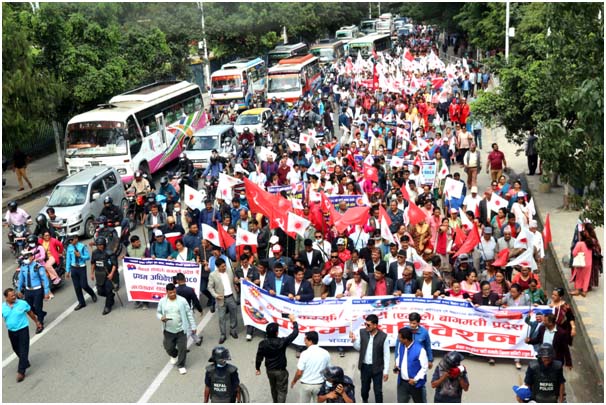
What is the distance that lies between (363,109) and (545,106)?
1275 centimetres

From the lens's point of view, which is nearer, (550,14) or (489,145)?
(550,14)

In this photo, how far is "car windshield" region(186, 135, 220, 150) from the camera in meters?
24.8

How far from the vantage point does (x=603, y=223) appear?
358 inches

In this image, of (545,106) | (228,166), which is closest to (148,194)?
(228,166)

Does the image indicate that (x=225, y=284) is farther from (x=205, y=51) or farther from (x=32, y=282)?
(x=205, y=51)

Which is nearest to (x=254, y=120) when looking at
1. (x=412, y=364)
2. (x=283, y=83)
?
(x=283, y=83)

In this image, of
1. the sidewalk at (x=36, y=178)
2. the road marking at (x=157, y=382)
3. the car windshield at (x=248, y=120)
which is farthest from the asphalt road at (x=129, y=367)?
the car windshield at (x=248, y=120)

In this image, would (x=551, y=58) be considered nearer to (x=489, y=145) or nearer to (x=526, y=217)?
(x=526, y=217)

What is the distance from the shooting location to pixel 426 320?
11.0m

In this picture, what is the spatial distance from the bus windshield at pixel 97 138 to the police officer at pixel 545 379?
16662 mm

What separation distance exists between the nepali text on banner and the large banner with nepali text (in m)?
1.56

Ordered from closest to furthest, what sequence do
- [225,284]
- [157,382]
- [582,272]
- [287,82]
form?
[157,382]
[225,284]
[582,272]
[287,82]

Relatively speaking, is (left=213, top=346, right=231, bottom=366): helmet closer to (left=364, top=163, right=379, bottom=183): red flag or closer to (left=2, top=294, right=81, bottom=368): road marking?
(left=2, top=294, right=81, bottom=368): road marking

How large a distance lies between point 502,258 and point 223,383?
5.91 metres
